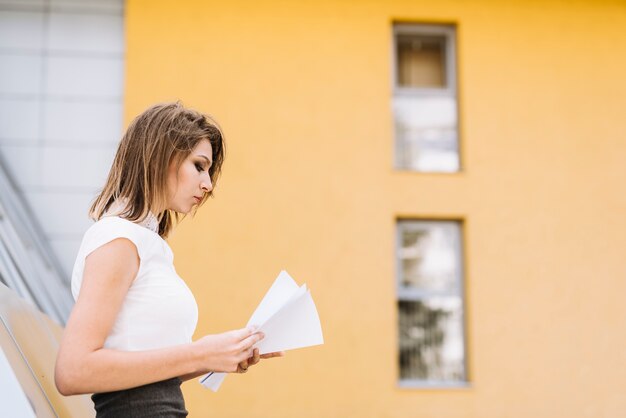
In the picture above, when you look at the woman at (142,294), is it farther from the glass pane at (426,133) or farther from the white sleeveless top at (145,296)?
the glass pane at (426,133)

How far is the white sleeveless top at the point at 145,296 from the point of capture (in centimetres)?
148

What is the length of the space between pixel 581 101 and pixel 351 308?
267cm

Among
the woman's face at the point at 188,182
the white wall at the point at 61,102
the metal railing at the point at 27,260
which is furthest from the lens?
the white wall at the point at 61,102

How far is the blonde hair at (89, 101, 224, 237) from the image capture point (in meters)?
1.60

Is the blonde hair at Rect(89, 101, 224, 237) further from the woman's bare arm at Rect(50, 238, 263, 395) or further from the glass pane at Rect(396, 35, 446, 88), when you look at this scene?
the glass pane at Rect(396, 35, 446, 88)

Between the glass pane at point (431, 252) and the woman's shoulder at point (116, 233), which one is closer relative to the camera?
the woman's shoulder at point (116, 233)

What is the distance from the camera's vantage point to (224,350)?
152 centimetres

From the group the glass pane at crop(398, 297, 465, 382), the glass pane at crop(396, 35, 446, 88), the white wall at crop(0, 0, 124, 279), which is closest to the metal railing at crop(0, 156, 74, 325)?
the white wall at crop(0, 0, 124, 279)

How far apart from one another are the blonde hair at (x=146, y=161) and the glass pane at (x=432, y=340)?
5.54 meters

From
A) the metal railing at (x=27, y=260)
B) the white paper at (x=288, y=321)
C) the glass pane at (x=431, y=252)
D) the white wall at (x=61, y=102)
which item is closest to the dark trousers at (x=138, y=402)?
the white paper at (x=288, y=321)

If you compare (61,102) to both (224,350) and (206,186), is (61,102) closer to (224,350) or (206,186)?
(206,186)

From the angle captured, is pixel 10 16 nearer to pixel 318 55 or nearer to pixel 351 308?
pixel 318 55

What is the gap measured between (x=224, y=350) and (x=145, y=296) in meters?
0.17

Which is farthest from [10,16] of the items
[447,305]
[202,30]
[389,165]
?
[447,305]
